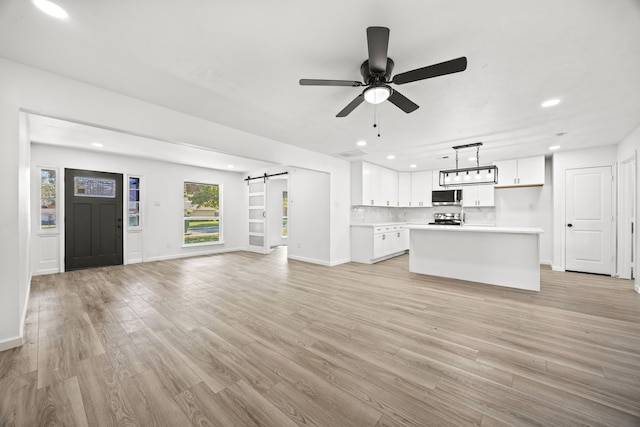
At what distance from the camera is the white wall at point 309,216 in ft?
19.8

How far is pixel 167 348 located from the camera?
7.37ft

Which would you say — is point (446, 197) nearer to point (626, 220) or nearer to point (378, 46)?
point (626, 220)

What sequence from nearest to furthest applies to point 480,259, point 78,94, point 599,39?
point 599,39, point 78,94, point 480,259

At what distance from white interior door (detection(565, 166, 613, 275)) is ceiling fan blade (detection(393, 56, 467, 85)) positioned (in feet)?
17.9

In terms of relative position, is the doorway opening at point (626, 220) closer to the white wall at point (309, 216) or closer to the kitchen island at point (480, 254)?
the kitchen island at point (480, 254)

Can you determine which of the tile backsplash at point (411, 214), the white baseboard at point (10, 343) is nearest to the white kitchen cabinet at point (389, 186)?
the tile backsplash at point (411, 214)

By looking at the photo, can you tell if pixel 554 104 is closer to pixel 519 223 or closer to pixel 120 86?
pixel 519 223

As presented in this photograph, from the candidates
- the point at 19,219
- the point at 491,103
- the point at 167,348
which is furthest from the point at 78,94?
the point at 491,103

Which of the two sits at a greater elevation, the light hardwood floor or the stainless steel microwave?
the stainless steel microwave

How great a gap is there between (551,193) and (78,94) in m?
8.70

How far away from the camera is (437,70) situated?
1.79m

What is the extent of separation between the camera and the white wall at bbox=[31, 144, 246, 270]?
512 centimetres

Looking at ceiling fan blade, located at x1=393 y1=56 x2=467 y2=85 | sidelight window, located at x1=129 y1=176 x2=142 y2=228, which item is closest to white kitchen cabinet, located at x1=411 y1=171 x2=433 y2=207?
ceiling fan blade, located at x1=393 y1=56 x2=467 y2=85

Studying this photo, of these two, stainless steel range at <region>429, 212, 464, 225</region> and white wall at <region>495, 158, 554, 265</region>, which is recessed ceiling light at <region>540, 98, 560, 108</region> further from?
stainless steel range at <region>429, 212, 464, 225</region>
